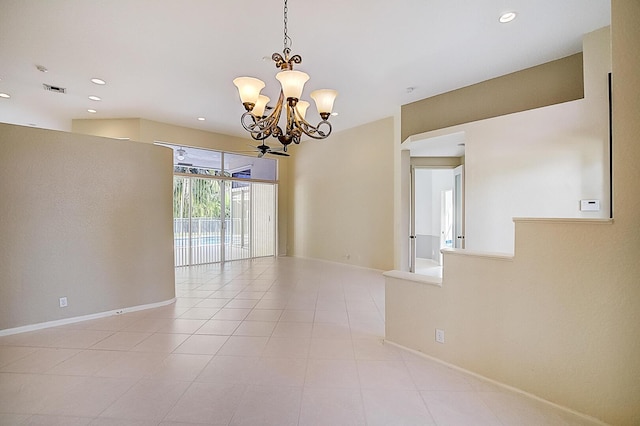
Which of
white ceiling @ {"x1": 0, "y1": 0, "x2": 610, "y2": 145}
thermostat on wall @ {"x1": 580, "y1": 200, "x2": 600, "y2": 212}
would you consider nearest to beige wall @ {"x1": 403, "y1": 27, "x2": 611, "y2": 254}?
thermostat on wall @ {"x1": 580, "y1": 200, "x2": 600, "y2": 212}

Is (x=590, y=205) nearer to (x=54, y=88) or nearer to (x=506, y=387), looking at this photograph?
(x=506, y=387)

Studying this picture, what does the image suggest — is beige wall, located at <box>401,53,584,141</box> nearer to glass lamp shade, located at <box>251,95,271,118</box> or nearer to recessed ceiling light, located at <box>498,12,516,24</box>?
recessed ceiling light, located at <box>498,12,516,24</box>

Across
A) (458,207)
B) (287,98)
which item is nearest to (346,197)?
(458,207)

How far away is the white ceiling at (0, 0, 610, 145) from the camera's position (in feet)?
8.90

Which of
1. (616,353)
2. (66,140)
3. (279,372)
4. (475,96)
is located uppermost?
(475,96)

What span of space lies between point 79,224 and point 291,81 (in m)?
3.33

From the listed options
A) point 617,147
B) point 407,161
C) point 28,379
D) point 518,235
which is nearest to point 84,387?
point 28,379

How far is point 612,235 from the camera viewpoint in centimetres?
173

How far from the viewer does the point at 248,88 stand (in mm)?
2660

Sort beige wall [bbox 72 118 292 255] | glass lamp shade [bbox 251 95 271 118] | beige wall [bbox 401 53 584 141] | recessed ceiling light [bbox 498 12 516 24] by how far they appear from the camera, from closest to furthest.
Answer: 1. recessed ceiling light [bbox 498 12 516 24]
2. glass lamp shade [bbox 251 95 271 118]
3. beige wall [bbox 401 53 584 141]
4. beige wall [bbox 72 118 292 255]

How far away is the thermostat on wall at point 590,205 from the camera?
3.00 meters

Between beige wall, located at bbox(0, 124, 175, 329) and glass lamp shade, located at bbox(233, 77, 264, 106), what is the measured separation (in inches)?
87.8

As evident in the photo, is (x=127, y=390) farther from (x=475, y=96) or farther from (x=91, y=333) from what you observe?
(x=475, y=96)

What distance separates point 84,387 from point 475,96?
584cm
